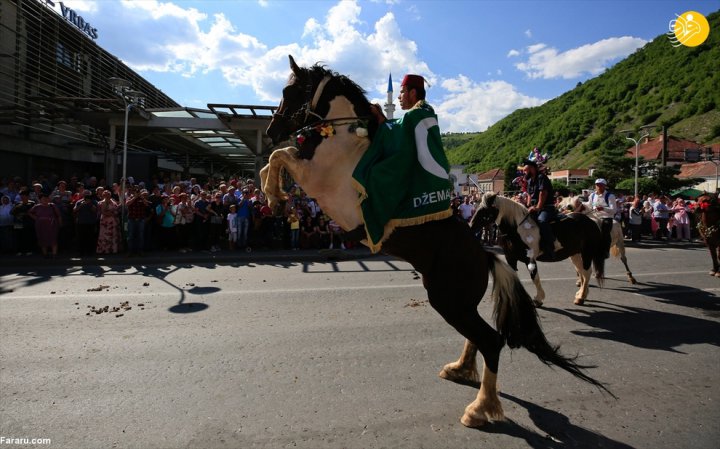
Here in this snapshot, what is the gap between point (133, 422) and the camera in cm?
296

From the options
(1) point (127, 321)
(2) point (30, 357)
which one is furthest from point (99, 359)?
(1) point (127, 321)

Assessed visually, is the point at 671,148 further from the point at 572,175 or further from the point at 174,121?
the point at 174,121

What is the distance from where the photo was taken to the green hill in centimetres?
7506

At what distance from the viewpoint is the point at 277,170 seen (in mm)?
3086

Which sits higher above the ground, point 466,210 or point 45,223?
point 466,210

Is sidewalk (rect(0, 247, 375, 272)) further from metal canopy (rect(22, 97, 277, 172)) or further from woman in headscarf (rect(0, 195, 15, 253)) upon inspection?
metal canopy (rect(22, 97, 277, 172))

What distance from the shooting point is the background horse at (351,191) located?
2988 millimetres

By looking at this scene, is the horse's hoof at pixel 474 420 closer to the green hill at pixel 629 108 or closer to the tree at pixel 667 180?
the tree at pixel 667 180

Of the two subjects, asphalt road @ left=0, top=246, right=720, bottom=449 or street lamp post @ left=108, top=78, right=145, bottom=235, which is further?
street lamp post @ left=108, top=78, right=145, bottom=235

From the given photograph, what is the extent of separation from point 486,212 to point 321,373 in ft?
13.7

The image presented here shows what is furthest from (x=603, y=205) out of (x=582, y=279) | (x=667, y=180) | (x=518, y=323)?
(x=667, y=180)

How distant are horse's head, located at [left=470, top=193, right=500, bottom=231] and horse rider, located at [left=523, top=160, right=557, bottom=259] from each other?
661 mm

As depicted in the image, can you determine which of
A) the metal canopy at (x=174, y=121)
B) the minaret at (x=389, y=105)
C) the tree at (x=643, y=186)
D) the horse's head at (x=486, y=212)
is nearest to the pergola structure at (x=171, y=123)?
the metal canopy at (x=174, y=121)

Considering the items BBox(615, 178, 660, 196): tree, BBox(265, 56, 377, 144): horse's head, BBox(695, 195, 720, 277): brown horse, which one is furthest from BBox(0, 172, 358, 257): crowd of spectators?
BBox(615, 178, 660, 196): tree
